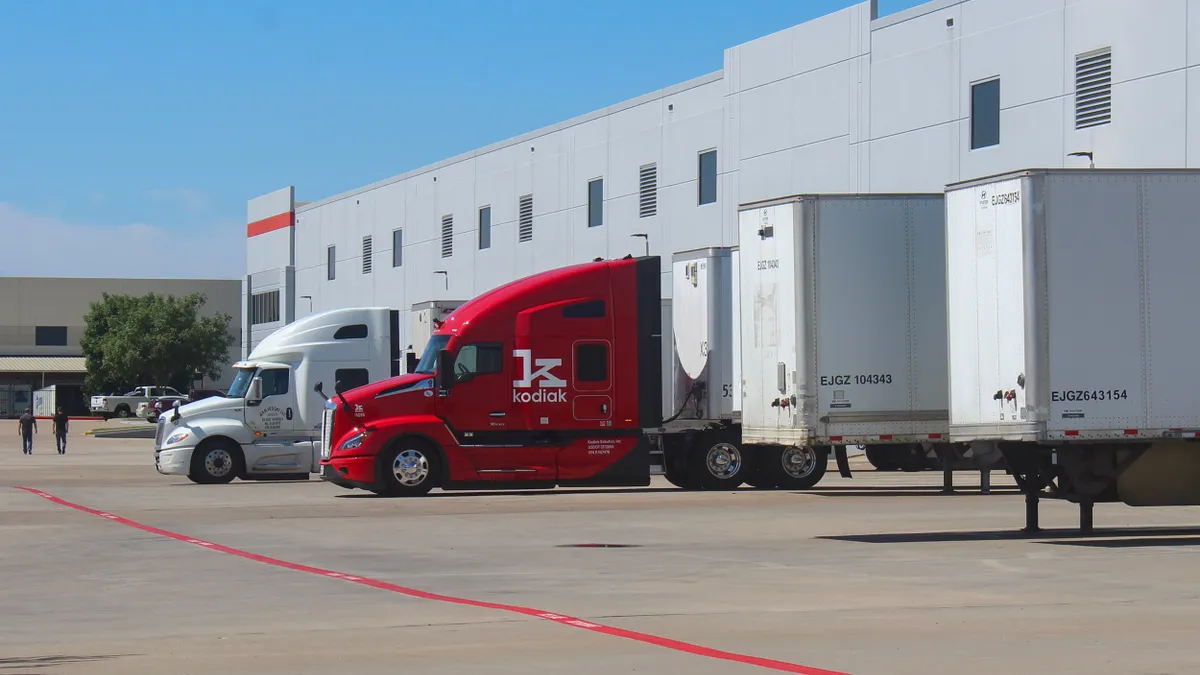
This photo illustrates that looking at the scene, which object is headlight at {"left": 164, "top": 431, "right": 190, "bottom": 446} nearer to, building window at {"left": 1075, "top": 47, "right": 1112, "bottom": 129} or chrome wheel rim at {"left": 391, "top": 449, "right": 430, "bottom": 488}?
chrome wheel rim at {"left": 391, "top": 449, "right": 430, "bottom": 488}

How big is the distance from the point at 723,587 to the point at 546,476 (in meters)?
12.6

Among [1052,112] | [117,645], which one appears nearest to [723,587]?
[117,645]

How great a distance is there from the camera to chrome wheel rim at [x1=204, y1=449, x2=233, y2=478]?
30156mm

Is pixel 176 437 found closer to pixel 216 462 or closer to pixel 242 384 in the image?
pixel 216 462

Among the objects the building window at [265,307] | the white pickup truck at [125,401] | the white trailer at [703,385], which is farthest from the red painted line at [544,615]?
the white pickup truck at [125,401]

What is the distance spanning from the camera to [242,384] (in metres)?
30.2

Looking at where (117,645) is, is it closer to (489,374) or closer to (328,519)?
(328,519)

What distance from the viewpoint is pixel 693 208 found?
4709 cm

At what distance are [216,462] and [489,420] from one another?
24.1 ft

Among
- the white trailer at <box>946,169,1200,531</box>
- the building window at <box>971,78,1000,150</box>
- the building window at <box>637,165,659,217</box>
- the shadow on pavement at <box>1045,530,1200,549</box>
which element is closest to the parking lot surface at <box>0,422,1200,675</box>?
the shadow on pavement at <box>1045,530,1200,549</box>

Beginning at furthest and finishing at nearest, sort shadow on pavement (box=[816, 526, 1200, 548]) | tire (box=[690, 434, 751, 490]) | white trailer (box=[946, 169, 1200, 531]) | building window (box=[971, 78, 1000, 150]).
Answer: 1. building window (box=[971, 78, 1000, 150])
2. tire (box=[690, 434, 751, 490])
3. shadow on pavement (box=[816, 526, 1200, 548])
4. white trailer (box=[946, 169, 1200, 531])

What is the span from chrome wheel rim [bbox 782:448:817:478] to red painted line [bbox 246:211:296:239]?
5905 cm

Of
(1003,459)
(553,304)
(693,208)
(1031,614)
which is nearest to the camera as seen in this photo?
(1031,614)

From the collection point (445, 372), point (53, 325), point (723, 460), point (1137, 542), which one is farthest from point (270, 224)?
point (1137, 542)
